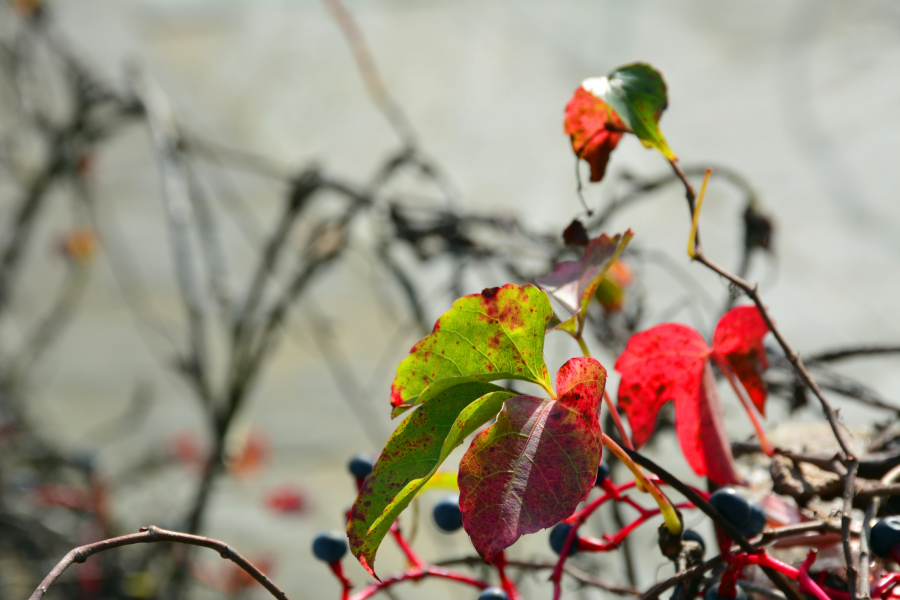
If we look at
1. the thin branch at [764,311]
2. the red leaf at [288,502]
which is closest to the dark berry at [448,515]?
the thin branch at [764,311]

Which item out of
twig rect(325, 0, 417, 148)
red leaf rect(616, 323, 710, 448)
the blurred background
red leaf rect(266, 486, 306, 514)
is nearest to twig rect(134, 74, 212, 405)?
the blurred background

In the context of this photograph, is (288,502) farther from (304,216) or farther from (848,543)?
(848,543)

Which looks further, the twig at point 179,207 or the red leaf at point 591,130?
the twig at point 179,207

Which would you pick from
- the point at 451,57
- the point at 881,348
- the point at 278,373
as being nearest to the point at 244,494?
the point at 278,373

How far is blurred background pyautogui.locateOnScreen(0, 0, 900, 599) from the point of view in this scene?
35.1 inches

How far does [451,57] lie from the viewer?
2857 millimetres

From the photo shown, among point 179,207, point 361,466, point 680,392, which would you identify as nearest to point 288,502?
point 179,207

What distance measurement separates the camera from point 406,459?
168 millimetres

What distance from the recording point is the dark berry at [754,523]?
207 millimetres

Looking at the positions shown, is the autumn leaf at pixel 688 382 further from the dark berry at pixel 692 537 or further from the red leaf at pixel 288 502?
the red leaf at pixel 288 502

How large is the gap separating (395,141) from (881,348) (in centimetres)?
241

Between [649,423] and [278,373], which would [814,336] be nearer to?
[278,373]

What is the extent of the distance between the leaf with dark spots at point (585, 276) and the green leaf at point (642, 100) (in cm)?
3

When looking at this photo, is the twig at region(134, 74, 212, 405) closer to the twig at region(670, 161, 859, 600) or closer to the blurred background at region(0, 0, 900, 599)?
the blurred background at region(0, 0, 900, 599)
